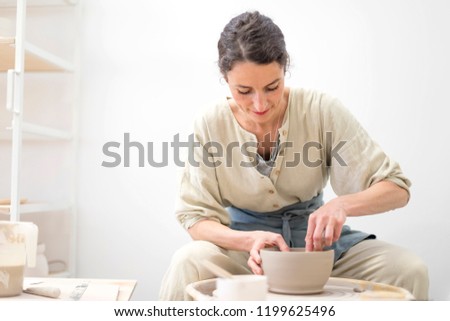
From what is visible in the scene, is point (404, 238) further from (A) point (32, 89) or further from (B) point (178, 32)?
(A) point (32, 89)

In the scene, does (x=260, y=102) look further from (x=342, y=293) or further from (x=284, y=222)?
(x=342, y=293)

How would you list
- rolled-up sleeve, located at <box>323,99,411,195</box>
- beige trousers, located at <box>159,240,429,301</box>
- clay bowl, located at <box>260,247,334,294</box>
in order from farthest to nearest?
1. rolled-up sleeve, located at <box>323,99,411,195</box>
2. beige trousers, located at <box>159,240,429,301</box>
3. clay bowl, located at <box>260,247,334,294</box>

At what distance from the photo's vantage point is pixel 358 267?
112cm

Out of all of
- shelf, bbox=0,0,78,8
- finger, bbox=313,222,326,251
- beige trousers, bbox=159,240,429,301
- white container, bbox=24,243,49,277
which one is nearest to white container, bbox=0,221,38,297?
beige trousers, bbox=159,240,429,301

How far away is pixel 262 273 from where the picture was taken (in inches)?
37.5

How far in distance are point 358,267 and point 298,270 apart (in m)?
0.28

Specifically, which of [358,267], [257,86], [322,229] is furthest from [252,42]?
[358,267]

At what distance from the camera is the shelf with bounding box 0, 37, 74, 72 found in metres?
1.53

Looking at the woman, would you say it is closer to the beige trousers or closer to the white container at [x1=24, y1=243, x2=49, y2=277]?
the beige trousers

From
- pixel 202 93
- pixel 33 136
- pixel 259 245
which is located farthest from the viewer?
pixel 33 136

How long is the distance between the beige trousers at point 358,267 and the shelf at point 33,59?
0.80 meters

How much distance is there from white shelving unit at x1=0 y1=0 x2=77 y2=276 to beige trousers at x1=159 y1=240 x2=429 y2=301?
2.16 ft

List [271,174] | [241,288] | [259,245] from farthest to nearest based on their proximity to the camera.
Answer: [271,174] → [259,245] → [241,288]

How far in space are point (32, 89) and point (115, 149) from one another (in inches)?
13.0
